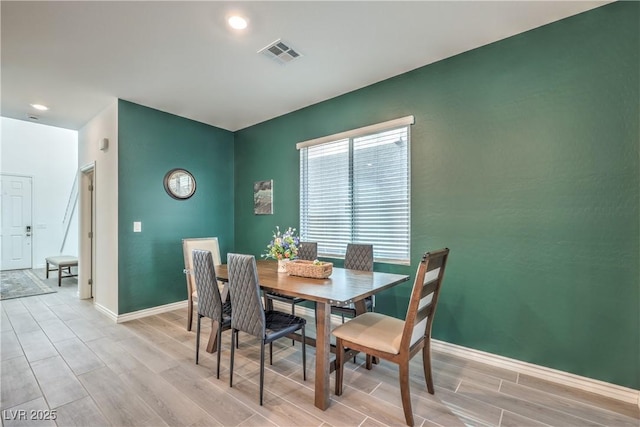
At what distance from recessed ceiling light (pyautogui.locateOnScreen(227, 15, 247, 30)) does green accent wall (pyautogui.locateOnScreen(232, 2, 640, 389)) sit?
5.48 ft

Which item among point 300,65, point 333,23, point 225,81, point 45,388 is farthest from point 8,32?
point 45,388

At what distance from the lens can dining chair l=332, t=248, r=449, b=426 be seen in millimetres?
1724

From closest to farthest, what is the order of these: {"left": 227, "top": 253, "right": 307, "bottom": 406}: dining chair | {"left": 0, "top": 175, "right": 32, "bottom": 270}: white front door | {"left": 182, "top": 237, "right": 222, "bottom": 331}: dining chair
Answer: {"left": 227, "top": 253, "right": 307, "bottom": 406}: dining chair → {"left": 182, "top": 237, "right": 222, "bottom": 331}: dining chair → {"left": 0, "top": 175, "right": 32, "bottom": 270}: white front door

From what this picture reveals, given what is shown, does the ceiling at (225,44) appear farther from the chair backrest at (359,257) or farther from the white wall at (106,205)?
the chair backrest at (359,257)

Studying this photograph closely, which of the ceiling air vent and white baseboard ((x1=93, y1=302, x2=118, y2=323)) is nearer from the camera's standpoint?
the ceiling air vent

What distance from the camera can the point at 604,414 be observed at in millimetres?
1849

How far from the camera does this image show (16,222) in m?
7.00

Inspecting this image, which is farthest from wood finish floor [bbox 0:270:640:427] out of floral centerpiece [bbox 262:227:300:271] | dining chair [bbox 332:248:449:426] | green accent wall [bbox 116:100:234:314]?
green accent wall [bbox 116:100:234:314]

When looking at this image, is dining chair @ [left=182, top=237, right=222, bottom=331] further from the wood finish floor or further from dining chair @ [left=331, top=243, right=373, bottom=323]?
dining chair @ [left=331, top=243, right=373, bottom=323]

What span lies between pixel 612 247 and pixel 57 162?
1084cm

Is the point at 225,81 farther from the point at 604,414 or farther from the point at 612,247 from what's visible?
the point at 604,414

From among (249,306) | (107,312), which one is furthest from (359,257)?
(107,312)

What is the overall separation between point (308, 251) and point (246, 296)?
1394 mm

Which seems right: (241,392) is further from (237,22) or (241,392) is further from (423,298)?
(237,22)
